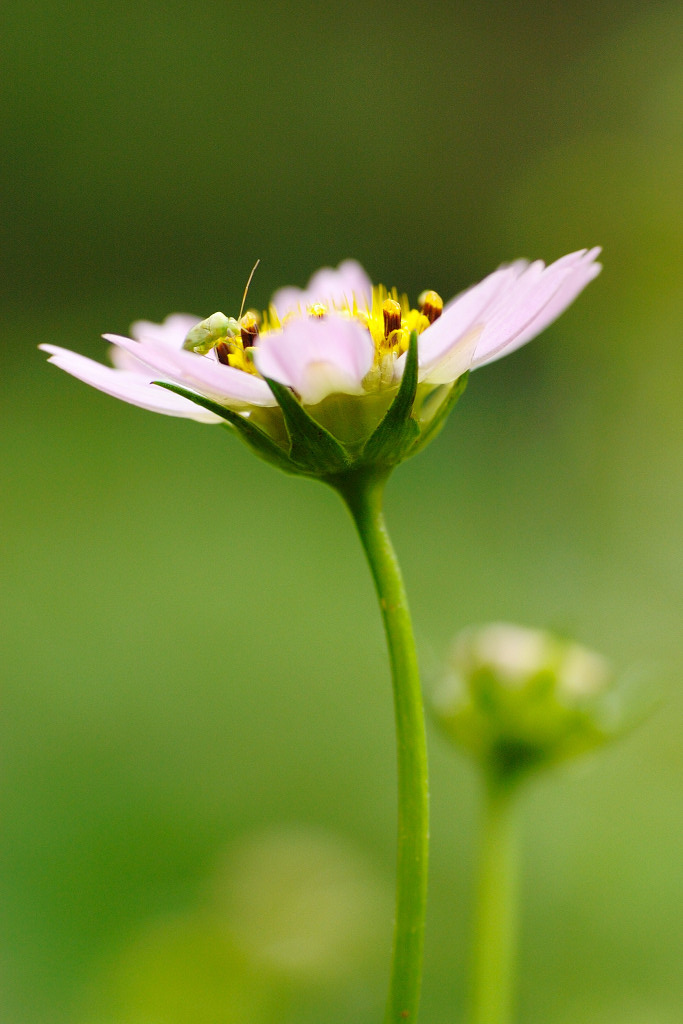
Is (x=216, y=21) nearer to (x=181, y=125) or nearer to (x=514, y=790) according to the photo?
(x=181, y=125)

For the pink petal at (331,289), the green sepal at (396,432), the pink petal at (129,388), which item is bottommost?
the green sepal at (396,432)

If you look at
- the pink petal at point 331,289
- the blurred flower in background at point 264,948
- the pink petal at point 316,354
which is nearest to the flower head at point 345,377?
the pink petal at point 316,354

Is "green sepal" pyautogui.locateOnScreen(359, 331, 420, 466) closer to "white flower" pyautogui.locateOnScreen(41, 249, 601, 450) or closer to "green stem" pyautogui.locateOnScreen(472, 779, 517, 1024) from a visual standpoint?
"white flower" pyautogui.locateOnScreen(41, 249, 601, 450)

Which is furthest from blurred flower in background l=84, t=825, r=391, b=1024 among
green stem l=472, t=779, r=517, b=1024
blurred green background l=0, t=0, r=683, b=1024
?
green stem l=472, t=779, r=517, b=1024

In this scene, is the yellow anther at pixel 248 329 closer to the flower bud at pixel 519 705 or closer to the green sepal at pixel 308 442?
the green sepal at pixel 308 442

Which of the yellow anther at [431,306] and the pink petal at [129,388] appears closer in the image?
the pink petal at [129,388]

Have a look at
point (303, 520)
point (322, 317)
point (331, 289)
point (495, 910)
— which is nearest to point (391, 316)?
point (322, 317)
